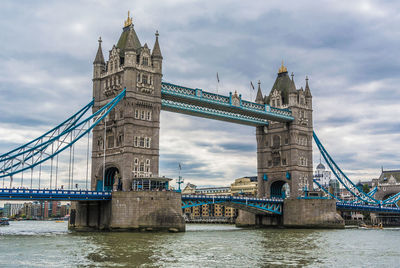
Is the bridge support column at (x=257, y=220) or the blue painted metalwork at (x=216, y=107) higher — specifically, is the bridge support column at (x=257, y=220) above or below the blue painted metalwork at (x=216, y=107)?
below

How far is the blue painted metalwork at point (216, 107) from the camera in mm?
80000

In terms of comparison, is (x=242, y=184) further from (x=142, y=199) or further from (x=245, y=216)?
(x=142, y=199)

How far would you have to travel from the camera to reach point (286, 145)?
325 feet

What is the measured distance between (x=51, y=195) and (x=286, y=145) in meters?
51.7

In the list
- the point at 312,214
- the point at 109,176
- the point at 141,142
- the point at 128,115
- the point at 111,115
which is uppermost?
the point at 111,115

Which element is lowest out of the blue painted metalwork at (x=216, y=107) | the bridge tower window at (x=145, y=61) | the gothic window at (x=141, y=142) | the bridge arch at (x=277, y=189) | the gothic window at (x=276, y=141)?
the bridge arch at (x=277, y=189)

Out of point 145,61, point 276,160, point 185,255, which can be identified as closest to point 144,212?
point 145,61

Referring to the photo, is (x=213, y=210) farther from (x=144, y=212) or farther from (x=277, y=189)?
(x=144, y=212)

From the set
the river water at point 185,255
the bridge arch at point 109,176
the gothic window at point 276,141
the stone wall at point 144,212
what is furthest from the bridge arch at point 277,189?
the river water at point 185,255

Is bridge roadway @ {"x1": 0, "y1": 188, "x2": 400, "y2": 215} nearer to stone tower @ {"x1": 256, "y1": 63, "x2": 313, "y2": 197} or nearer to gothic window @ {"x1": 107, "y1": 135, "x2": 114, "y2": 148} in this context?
stone tower @ {"x1": 256, "y1": 63, "x2": 313, "y2": 197}

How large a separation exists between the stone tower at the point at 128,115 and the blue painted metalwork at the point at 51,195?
5277 millimetres

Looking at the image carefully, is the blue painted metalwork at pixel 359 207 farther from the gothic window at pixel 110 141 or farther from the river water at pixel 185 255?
the river water at pixel 185 255

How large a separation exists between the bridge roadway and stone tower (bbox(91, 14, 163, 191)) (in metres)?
6.68

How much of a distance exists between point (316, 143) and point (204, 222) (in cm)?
6971
